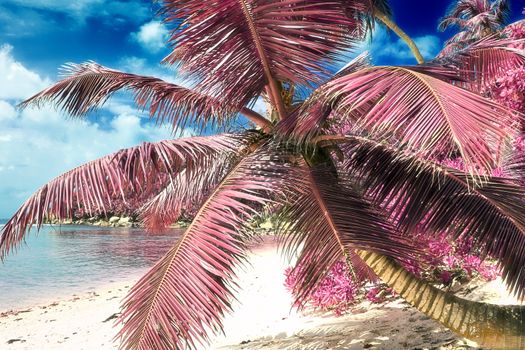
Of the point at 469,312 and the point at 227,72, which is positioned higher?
the point at 227,72

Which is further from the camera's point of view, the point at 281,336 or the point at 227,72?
the point at 281,336

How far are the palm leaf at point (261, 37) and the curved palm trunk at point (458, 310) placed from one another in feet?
5.90

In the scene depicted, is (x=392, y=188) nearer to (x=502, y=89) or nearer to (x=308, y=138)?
(x=308, y=138)

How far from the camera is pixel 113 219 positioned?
186 feet

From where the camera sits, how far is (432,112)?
9.23ft

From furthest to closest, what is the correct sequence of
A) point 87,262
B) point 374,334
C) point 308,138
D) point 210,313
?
point 87,262, point 374,334, point 308,138, point 210,313

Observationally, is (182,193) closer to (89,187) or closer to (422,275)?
(89,187)

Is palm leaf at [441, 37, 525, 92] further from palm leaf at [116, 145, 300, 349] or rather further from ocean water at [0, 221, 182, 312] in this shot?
ocean water at [0, 221, 182, 312]

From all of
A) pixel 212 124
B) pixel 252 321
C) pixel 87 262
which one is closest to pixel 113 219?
pixel 87 262

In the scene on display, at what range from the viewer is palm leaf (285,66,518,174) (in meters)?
2.66

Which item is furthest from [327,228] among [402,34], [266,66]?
[402,34]

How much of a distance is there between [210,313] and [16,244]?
Answer: 6.29ft

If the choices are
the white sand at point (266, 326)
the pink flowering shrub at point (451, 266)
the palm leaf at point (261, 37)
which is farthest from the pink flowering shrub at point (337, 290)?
the palm leaf at point (261, 37)

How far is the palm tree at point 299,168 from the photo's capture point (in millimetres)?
3150
